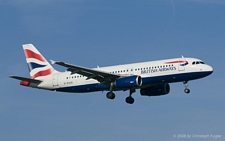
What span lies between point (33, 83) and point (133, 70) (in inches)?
558

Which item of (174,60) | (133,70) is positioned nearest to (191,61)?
(174,60)

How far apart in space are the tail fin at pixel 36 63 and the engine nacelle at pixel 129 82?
11.9 m

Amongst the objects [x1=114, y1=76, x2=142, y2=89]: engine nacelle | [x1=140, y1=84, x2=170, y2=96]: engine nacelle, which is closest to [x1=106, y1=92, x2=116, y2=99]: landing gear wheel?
[x1=114, y1=76, x2=142, y2=89]: engine nacelle

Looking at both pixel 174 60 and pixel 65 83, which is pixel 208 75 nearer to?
pixel 174 60

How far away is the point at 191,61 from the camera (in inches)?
2832

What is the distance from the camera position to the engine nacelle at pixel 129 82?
235 ft

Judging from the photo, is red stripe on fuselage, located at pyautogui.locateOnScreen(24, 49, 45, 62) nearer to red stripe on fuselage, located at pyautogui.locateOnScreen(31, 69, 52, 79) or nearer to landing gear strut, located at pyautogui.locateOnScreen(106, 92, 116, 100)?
red stripe on fuselage, located at pyautogui.locateOnScreen(31, 69, 52, 79)

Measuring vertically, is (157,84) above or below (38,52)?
below

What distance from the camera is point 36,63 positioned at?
82.7 metres

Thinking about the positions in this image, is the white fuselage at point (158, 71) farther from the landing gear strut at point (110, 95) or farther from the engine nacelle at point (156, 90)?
the engine nacelle at point (156, 90)

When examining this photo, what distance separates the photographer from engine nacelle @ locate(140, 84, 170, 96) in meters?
77.9

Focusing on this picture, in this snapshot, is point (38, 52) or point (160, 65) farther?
point (38, 52)

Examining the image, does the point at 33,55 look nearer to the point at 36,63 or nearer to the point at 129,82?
the point at 36,63

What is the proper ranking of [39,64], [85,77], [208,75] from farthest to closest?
[39,64], [85,77], [208,75]
